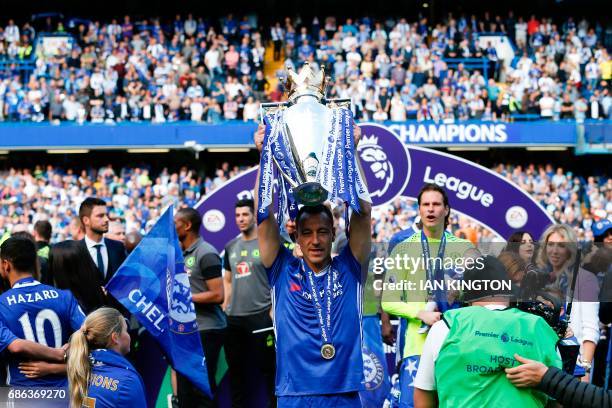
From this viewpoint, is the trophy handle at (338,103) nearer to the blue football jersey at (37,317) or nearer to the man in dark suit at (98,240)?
the blue football jersey at (37,317)

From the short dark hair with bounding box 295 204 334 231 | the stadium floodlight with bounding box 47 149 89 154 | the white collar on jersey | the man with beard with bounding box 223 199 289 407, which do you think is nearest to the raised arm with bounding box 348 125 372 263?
the short dark hair with bounding box 295 204 334 231

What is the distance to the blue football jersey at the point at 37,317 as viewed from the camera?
234 inches

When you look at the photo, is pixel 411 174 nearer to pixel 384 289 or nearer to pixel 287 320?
pixel 384 289

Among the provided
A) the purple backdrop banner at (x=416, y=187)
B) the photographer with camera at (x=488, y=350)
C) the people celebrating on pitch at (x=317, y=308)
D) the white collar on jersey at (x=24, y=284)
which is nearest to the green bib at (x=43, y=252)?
the purple backdrop banner at (x=416, y=187)

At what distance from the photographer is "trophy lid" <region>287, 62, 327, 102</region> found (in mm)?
5473

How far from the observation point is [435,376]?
4.41 m

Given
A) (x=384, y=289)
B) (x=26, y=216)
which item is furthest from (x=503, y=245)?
(x=26, y=216)

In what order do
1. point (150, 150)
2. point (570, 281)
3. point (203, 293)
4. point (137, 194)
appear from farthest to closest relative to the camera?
1. point (150, 150)
2. point (137, 194)
3. point (203, 293)
4. point (570, 281)

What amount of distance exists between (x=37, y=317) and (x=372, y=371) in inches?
136

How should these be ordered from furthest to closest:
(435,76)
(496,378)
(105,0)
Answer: (105,0) → (435,76) → (496,378)

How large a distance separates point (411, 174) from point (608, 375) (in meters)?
3.72

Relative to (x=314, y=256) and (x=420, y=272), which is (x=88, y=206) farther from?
(x=314, y=256)

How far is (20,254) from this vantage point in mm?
6086

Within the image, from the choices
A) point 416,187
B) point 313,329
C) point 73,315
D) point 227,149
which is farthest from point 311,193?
point 227,149
